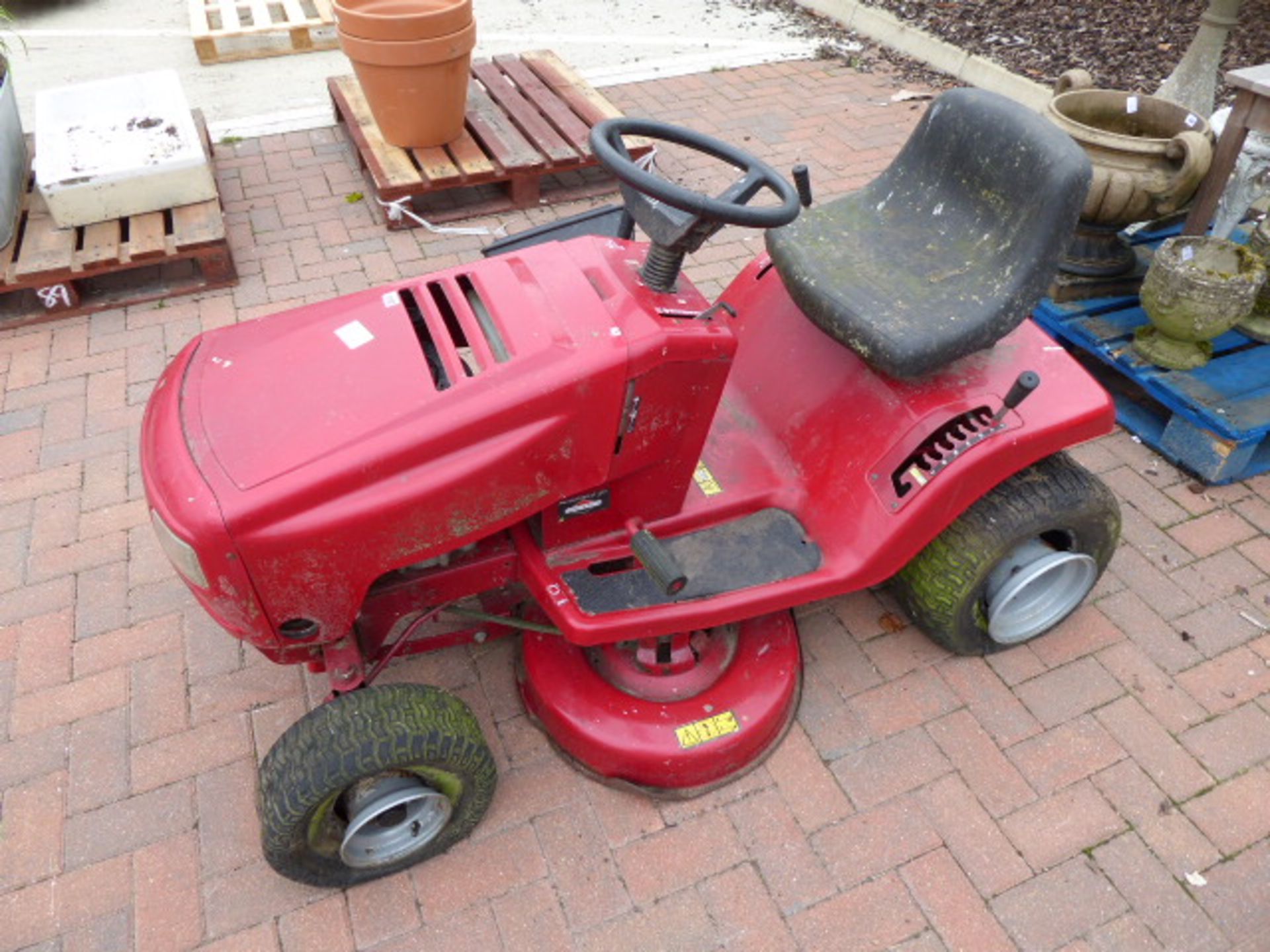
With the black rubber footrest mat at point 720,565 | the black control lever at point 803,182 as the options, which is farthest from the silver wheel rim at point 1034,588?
the black control lever at point 803,182

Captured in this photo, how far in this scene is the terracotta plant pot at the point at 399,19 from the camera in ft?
12.6

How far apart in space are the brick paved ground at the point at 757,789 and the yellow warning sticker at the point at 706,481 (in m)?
0.60

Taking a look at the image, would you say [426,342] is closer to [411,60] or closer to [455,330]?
[455,330]

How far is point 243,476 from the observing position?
163 cm

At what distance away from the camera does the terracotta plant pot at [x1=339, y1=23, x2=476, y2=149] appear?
3924mm

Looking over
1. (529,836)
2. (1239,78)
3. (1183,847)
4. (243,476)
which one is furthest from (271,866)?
(1239,78)

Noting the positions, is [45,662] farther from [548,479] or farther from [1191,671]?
[1191,671]

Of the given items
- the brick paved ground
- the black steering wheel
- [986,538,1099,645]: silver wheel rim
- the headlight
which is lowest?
the brick paved ground

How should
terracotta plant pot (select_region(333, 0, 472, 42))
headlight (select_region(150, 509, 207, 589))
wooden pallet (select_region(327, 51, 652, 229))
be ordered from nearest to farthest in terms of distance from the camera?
headlight (select_region(150, 509, 207, 589))
terracotta plant pot (select_region(333, 0, 472, 42))
wooden pallet (select_region(327, 51, 652, 229))

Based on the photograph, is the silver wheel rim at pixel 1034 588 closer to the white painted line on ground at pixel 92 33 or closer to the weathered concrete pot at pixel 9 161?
the weathered concrete pot at pixel 9 161

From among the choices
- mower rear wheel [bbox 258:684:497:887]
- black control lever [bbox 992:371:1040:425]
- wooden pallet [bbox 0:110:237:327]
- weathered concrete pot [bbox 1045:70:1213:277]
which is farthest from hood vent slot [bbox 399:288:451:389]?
weathered concrete pot [bbox 1045:70:1213:277]

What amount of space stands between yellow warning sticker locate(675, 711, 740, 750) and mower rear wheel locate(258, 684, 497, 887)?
446 mm

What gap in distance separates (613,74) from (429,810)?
496 cm

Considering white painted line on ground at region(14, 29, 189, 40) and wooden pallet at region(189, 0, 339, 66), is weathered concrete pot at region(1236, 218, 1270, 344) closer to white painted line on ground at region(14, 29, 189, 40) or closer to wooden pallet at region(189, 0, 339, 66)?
wooden pallet at region(189, 0, 339, 66)
